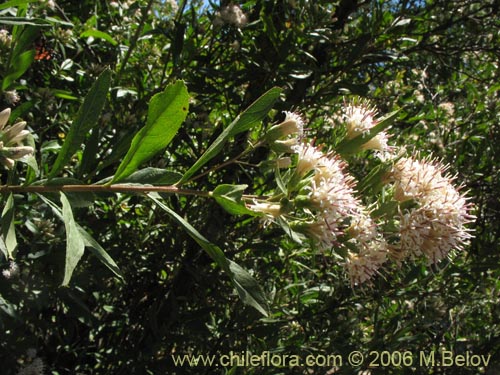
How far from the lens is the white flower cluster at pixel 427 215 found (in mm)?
1273

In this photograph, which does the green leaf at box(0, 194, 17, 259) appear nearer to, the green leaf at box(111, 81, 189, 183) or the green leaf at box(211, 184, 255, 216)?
the green leaf at box(111, 81, 189, 183)

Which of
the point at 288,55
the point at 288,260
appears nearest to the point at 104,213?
the point at 288,260

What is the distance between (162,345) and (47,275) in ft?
2.12

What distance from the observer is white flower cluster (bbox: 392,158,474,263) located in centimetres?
127

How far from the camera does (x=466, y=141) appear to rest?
300cm

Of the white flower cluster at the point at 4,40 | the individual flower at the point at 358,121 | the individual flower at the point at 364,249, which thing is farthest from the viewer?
the white flower cluster at the point at 4,40

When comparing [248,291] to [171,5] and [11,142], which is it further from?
[171,5]

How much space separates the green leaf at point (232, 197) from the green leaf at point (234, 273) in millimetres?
89

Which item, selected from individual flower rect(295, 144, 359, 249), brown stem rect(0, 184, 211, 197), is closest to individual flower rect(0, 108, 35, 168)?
brown stem rect(0, 184, 211, 197)

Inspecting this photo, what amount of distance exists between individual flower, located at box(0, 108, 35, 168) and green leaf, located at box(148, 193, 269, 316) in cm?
29

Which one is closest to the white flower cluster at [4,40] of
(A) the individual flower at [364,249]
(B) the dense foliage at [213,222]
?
(B) the dense foliage at [213,222]

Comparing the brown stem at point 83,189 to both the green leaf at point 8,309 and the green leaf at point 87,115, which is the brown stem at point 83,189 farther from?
the green leaf at point 8,309

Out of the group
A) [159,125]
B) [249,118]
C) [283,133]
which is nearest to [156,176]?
[159,125]

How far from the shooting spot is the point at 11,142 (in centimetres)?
111
